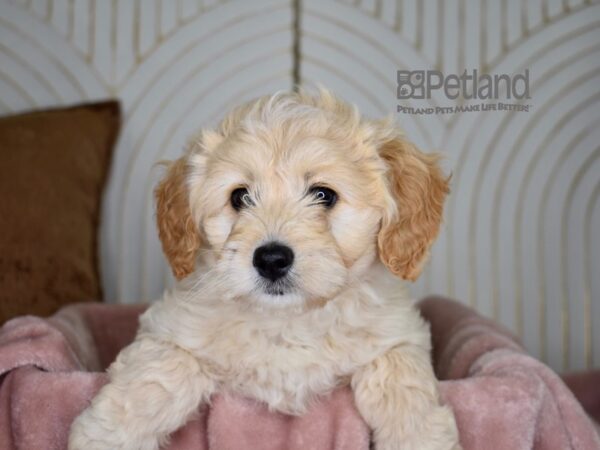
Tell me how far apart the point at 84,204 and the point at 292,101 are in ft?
5.02

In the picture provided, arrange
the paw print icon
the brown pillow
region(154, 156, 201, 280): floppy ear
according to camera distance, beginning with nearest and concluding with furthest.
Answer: region(154, 156, 201, 280): floppy ear, the brown pillow, the paw print icon

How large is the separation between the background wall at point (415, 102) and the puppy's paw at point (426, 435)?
1.92 metres

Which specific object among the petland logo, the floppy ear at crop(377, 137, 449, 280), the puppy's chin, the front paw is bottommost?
the front paw

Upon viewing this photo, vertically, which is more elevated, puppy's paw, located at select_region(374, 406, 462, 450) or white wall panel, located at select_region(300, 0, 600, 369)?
white wall panel, located at select_region(300, 0, 600, 369)

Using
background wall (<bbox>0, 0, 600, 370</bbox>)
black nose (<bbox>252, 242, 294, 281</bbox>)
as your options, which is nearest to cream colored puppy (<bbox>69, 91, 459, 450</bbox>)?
black nose (<bbox>252, 242, 294, 281</bbox>)

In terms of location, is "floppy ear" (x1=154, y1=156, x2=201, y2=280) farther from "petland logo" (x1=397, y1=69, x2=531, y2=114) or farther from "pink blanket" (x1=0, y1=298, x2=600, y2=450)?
"petland logo" (x1=397, y1=69, x2=531, y2=114)

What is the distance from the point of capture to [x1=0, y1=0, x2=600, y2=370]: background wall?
142 inches

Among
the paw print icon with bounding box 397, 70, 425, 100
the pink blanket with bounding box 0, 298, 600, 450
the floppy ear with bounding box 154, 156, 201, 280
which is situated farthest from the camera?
the paw print icon with bounding box 397, 70, 425, 100

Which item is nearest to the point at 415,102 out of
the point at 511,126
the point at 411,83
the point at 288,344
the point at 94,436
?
the point at 411,83

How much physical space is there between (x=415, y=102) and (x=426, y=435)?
210 cm

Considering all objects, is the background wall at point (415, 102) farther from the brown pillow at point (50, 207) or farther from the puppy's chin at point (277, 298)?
the puppy's chin at point (277, 298)

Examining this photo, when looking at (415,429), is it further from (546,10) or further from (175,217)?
(546,10)

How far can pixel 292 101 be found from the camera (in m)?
2.11

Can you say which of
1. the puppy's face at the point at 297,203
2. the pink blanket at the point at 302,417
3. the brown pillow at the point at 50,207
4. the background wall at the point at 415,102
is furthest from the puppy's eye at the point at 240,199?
the background wall at the point at 415,102
